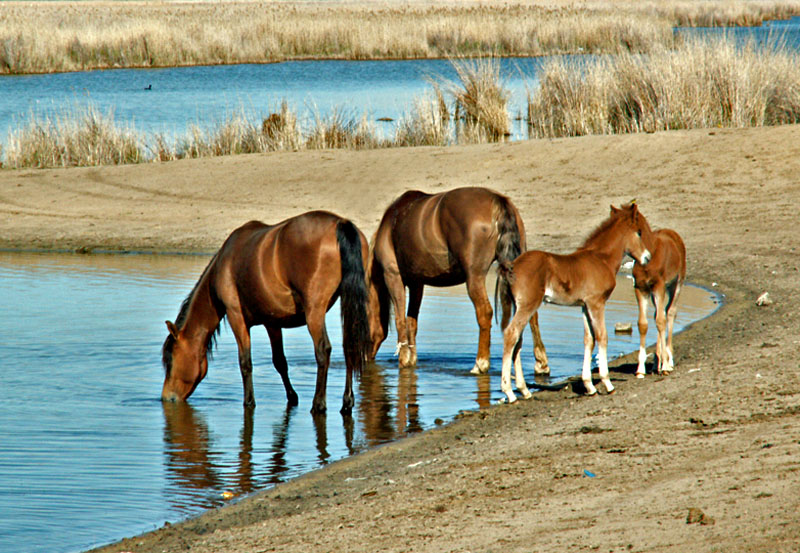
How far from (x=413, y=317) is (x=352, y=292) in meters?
2.07

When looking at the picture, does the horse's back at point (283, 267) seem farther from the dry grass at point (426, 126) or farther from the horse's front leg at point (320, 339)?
the dry grass at point (426, 126)

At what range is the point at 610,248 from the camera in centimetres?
758

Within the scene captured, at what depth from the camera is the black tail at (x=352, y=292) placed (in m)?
7.33

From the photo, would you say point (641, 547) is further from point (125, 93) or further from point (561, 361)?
point (125, 93)

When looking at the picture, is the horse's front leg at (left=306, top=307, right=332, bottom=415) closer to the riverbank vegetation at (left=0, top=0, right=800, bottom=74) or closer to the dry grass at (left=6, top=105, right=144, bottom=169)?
the dry grass at (left=6, top=105, right=144, bottom=169)

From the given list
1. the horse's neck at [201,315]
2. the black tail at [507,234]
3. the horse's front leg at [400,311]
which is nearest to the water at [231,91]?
the horse's front leg at [400,311]

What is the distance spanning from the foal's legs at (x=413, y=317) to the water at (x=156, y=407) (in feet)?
0.56

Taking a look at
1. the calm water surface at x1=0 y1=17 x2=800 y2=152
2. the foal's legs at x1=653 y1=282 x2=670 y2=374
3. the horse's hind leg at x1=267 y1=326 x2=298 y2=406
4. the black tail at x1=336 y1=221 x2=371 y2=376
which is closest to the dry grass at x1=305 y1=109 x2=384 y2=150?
the calm water surface at x1=0 y1=17 x2=800 y2=152

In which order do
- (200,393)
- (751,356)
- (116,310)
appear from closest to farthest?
(751,356), (200,393), (116,310)

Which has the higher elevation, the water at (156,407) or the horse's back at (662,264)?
the horse's back at (662,264)

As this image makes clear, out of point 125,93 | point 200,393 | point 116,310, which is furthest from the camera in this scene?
point 125,93

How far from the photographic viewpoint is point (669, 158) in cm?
1658

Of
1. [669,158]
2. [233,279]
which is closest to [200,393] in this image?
[233,279]

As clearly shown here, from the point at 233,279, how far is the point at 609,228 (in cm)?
277
